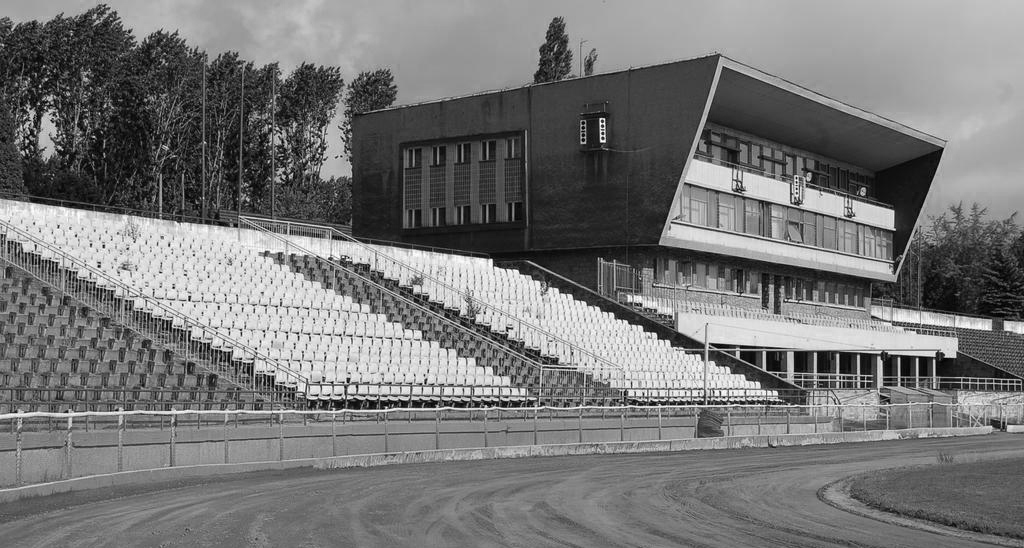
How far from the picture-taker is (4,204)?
38.3 meters

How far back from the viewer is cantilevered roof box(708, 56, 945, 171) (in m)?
58.0

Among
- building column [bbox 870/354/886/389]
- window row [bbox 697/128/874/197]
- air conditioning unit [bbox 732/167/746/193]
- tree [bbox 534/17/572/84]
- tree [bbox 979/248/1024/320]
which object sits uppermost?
tree [bbox 534/17/572/84]

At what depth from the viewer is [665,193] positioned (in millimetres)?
56062

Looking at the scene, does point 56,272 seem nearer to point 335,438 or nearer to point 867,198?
point 335,438

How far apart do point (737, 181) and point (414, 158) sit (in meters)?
16.0

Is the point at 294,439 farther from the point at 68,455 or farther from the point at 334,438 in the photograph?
the point at 68,455

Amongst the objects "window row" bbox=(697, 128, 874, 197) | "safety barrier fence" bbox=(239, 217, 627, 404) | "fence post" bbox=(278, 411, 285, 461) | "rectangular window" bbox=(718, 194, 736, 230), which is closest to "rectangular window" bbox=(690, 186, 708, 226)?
"rectangular window" bbox=(718, 194, 736, 230)

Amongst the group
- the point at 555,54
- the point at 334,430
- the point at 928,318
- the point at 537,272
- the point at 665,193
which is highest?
the point at 555,54

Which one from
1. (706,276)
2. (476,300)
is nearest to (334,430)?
(476,300)

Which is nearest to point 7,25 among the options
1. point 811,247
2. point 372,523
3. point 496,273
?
point 496,273

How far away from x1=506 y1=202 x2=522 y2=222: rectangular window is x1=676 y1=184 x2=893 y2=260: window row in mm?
7604

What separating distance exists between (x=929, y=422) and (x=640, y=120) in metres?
18.4

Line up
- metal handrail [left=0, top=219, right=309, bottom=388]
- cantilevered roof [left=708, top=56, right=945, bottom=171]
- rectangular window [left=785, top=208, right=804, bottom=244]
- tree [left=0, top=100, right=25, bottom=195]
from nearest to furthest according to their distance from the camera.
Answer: metal handrail [left=0, top=219, right=309, bottom=388], tree [left=0, top=100, right=25, bottom=195], cantilevered roof [left=708, top=56, right=945, bottom=171], rectangular window [left=785, top=208, right=804, bottom=244]

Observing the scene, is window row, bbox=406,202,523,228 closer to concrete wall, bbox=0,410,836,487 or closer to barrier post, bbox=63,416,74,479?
concrete wall, bbox=0,410,836,487
